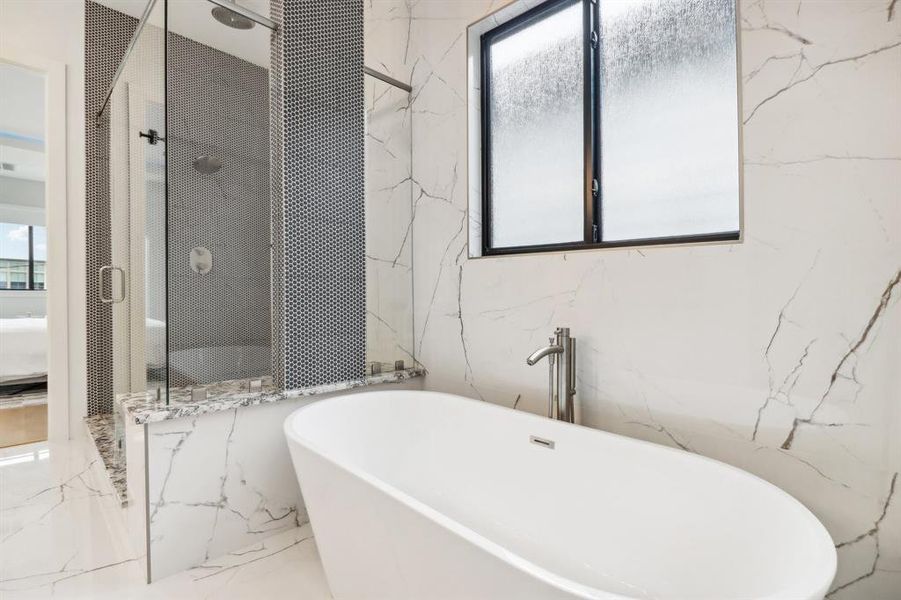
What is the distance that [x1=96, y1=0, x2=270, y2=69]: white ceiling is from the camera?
1662 mm

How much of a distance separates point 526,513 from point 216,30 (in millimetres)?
2250

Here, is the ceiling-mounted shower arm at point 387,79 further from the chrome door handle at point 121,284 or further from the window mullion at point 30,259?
the window mullion at point 30,259

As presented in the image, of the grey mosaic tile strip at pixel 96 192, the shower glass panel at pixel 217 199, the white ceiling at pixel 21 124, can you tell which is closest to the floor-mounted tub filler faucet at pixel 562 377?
the shower glass panel at pixel 217 199

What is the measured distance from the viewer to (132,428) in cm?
160

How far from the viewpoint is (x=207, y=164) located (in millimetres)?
1803

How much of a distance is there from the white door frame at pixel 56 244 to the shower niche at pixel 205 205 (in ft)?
2.79

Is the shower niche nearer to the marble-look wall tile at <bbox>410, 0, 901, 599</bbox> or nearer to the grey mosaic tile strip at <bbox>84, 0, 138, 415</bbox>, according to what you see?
the grey mosaic tile strip at <bbox>84, 0, 138, 415</bbox>

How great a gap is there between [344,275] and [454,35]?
1332mm

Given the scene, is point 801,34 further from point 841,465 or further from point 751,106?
point 841,465

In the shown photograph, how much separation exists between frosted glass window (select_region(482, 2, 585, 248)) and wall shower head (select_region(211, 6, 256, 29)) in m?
1.09

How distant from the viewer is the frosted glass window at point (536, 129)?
1888 mm

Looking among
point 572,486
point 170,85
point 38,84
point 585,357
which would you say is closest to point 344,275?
point 170,85

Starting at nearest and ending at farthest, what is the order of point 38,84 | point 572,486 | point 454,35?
point 572,486
point 454,35
point 38,84

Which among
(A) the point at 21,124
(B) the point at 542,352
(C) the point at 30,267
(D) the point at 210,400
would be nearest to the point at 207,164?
(D) the point at 210,400
